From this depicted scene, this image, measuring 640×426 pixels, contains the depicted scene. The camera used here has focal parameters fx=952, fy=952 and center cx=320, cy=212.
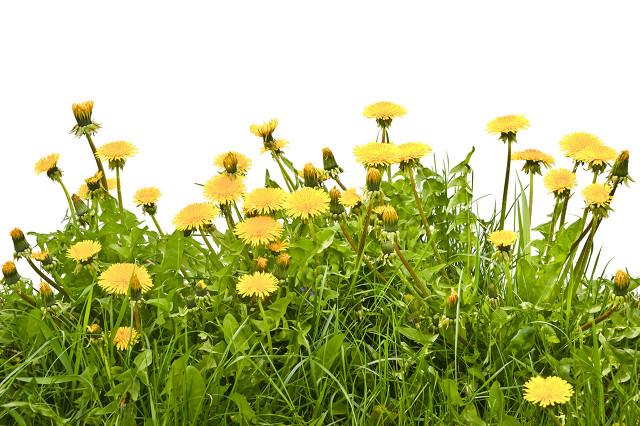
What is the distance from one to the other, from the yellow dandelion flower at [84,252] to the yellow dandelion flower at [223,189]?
0.49 m

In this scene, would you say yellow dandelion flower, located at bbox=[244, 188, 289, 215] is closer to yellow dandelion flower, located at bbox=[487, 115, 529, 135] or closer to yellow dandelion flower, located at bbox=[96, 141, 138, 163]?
yellow dandelion flower, located at bbox=[96, 141, 138, 163]

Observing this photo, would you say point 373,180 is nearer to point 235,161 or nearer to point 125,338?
point 235,161

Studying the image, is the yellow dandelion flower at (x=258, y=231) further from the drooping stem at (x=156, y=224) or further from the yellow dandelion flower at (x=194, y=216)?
the drooping stem at (x=156, y=224)

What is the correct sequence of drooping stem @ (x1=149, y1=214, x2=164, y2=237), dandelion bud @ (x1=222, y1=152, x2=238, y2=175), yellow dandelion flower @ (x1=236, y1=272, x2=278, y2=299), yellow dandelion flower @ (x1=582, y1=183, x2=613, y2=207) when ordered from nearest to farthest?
yellow dandelion flower @ (x1=236, y1=272, x2=278, y2=299) < yellow dandelion flower @ (x1=582, y1=183, x2=613, y2=207) < dandelion bud @ (x1=222, y1=152, x2=238, y2=175) < drooping stem @ (x1=149, y1=214, x2=164, y2=237)

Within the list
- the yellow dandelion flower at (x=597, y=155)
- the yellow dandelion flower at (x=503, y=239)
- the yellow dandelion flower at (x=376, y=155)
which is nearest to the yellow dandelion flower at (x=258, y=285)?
the yellow dandelion flower at (x=376, y=155)

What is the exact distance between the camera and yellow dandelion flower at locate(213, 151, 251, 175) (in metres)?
3.73

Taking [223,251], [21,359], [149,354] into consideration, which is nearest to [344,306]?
[223,251]

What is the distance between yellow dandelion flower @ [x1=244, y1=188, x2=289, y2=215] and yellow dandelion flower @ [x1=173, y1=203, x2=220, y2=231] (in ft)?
0.46

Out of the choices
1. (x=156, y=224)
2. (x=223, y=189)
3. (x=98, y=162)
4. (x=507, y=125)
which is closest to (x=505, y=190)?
(x=507, y=125)

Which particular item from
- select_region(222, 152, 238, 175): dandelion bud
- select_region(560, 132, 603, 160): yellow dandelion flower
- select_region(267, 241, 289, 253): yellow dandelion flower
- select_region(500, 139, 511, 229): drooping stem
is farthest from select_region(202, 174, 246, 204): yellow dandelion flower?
select_region(560, 132, 603, 160): yellow dandelion flower

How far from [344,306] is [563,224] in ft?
3.24

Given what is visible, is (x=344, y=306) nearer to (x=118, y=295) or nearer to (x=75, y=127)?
(x=118, y=295)

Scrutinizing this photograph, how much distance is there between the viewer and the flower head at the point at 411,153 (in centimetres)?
374

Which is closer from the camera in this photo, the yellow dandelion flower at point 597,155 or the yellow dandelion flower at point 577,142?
the yellow dandelion flower at point 597,155
